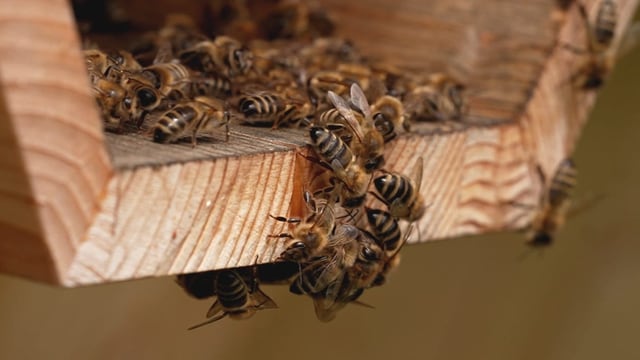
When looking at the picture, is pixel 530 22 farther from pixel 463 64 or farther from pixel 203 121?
pixel 203 121

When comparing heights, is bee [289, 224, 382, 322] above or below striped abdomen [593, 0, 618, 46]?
below

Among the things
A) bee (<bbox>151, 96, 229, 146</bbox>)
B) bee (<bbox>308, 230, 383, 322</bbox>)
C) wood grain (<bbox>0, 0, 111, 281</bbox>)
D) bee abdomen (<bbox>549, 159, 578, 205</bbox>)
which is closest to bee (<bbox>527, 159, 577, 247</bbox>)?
bee abdomen (<bbox>549, 159, 578, 205</bbox>)

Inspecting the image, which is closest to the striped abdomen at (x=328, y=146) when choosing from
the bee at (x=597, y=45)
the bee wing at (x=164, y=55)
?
the bee wing at (x=164, y=55)

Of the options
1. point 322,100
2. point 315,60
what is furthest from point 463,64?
point 322,100

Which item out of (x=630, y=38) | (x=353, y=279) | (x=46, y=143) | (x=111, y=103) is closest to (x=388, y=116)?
(x=353, y=279)

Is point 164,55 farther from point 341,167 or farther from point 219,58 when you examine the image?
point 341,167

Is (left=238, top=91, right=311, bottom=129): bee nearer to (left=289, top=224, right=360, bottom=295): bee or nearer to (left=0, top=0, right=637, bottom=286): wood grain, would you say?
(left=0, top=0, right=637, bottom=286): wood grain

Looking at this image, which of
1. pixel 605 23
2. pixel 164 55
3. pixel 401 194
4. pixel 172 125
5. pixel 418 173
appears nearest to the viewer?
pixel 172 125
